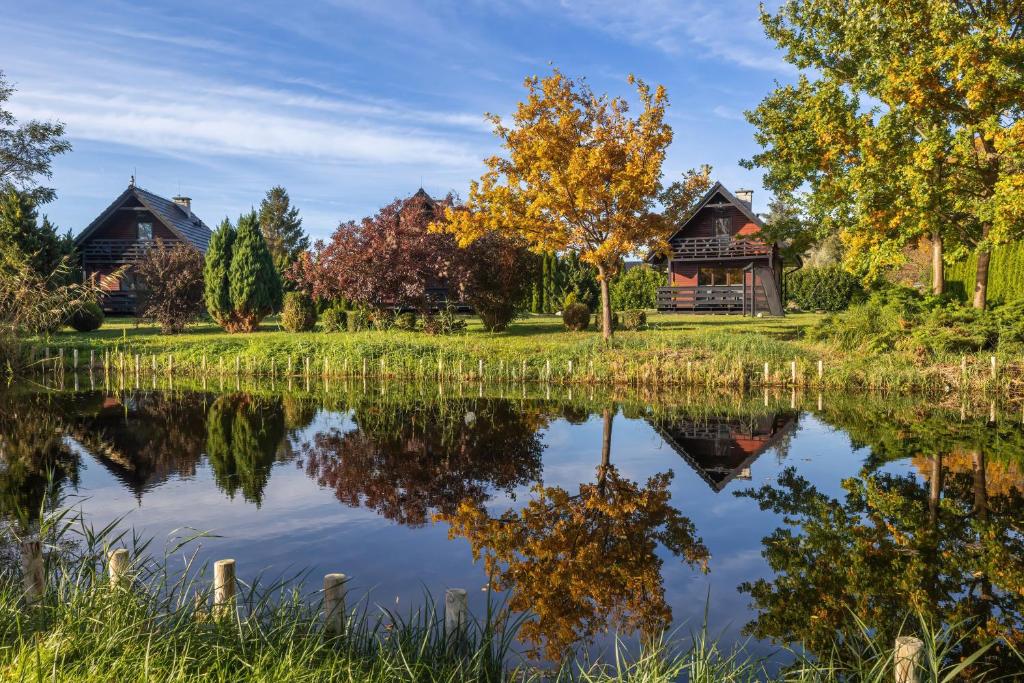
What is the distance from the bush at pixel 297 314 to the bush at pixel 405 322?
4173 millimetres

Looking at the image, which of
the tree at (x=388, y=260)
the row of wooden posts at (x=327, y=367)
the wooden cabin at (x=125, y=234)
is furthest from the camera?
the wooden cabin at (x=125, y=234)

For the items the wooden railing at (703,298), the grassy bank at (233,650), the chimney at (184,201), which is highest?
the chimney at (184,201)

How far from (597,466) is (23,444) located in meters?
9.65

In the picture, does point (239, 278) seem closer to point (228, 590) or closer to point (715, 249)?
point (715, 249)

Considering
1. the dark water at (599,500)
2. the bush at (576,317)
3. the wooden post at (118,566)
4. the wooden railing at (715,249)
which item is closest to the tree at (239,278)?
the bush at (576,317)

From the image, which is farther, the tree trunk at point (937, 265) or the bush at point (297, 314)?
the bush at point (297, 314)

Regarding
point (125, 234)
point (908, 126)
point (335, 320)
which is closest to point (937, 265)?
point (908, 126)

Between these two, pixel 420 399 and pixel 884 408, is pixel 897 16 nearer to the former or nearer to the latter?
pixel 884 408

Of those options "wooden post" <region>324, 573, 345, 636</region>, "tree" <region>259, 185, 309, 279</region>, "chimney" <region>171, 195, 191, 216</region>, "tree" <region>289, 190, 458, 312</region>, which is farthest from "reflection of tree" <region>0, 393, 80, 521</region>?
"tree" <region>259, 185, 309, 279</region>

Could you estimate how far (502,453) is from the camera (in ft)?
38.9

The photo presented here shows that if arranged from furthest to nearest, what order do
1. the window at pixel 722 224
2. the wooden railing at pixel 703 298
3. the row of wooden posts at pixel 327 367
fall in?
the window at pixel 722 224, the wooden railing at pixel 703 298, the row of wooden posts at pixel 327 367

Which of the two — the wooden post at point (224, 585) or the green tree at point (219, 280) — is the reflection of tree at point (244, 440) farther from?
the green tree at point (219, 280)

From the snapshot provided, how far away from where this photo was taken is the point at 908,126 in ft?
68.7

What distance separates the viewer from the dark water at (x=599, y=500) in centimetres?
636
